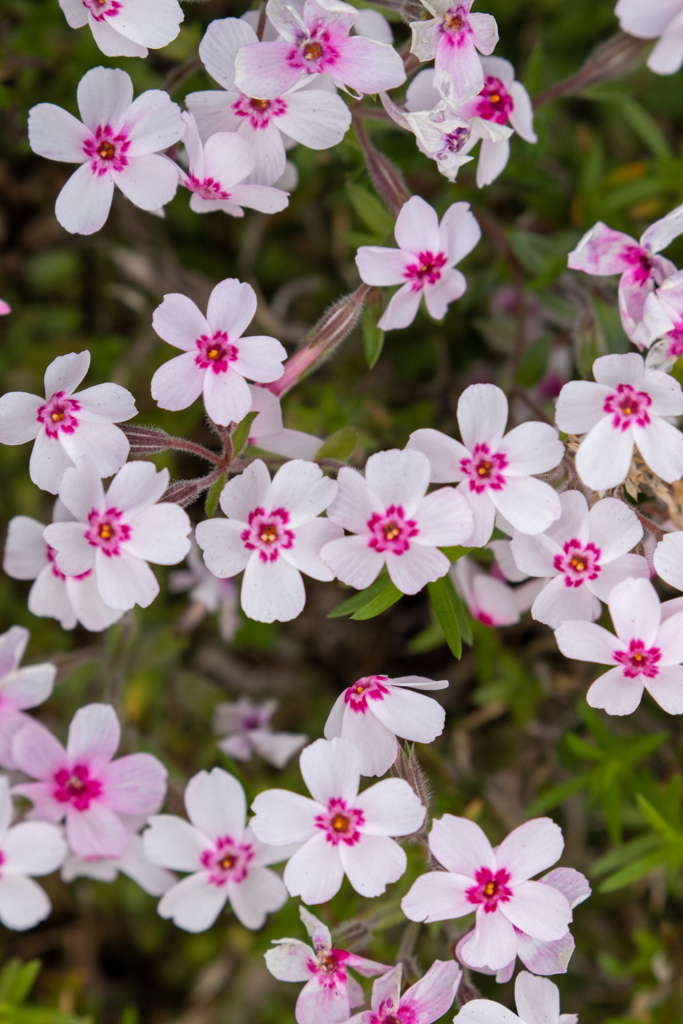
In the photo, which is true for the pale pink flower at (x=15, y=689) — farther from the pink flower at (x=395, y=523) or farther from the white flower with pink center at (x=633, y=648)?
the white flower with pink center at (x=633, y=648)

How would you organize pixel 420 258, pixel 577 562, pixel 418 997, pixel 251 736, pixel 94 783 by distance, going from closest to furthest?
pixel 418 997
pixel 577 562
pixel 420 258
pixel 94 783
pixel 251 736

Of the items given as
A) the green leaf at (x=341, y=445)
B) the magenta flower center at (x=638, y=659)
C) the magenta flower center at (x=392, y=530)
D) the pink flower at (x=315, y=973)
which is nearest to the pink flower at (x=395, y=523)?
the magenta flower center at (x=392, y=530)

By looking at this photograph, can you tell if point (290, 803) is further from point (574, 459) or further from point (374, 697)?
point (574, 459)

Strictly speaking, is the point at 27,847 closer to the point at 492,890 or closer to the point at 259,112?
the point at 492,890

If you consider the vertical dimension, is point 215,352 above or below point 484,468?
above

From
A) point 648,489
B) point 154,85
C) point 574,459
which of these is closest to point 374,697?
point 574,459

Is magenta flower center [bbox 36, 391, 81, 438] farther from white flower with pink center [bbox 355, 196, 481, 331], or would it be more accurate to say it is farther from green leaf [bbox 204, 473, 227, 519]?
white flower with pink center [bbox 355, 196, 481, 331]

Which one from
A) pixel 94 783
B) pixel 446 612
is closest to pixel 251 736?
pixel 94 783
